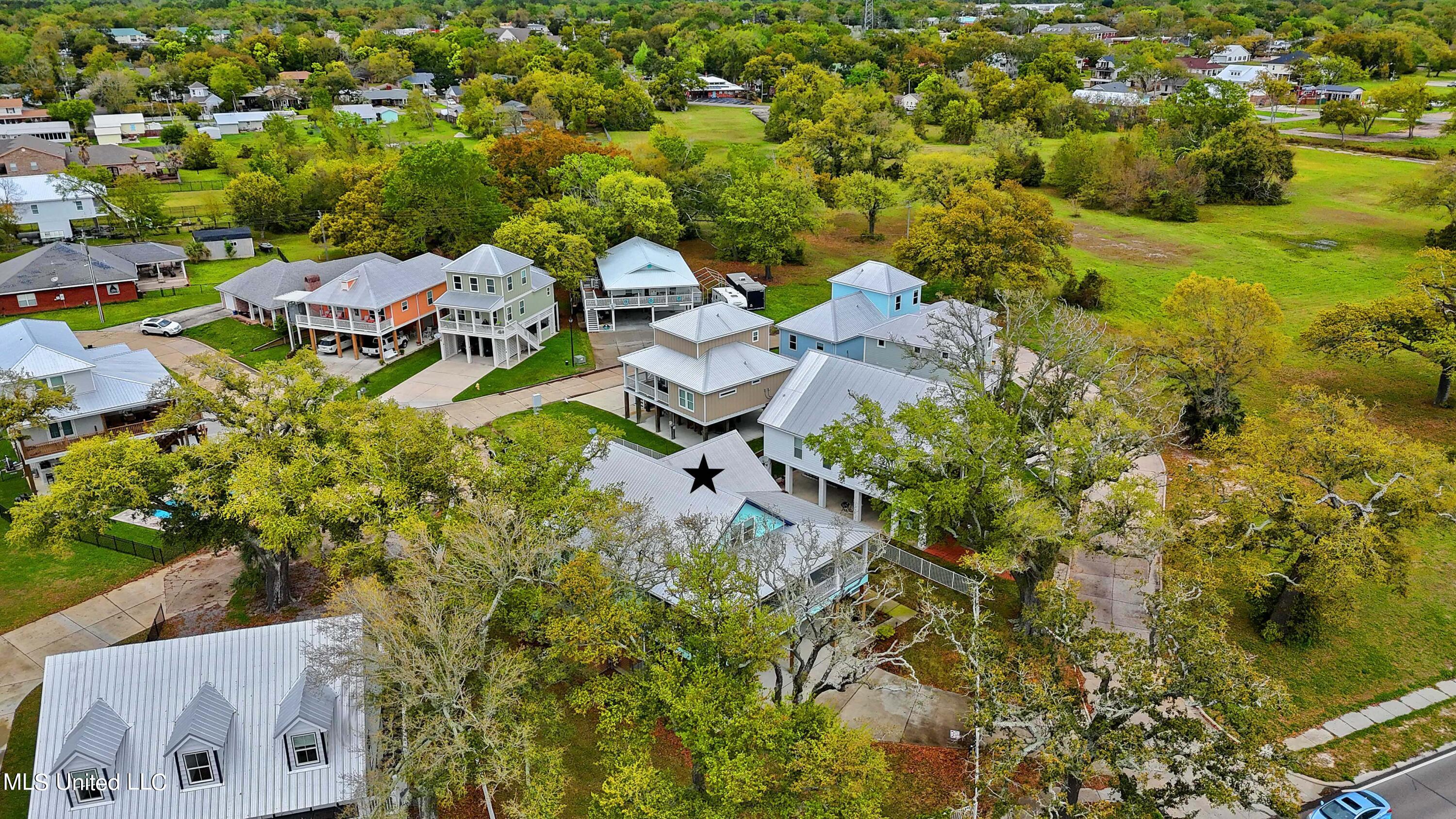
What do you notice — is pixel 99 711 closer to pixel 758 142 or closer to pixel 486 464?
pixel 486 464

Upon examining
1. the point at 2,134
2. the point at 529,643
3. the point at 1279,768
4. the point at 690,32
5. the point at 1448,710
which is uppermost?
the point at 690,32

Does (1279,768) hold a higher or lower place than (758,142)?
lower

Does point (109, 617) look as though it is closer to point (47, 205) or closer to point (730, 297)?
point (730, 297)

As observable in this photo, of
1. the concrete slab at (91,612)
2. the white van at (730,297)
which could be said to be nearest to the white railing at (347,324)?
the white van at (730,297)

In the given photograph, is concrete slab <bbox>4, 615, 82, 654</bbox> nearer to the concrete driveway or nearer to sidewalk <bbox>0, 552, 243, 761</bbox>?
sidewalk <bbox>0, 552, 243, 761</bbox>

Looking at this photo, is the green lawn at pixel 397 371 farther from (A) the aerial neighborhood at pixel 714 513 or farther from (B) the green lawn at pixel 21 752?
(B) the green lawn at pixel 21 752

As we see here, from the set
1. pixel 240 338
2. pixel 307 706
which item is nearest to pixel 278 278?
pixel 240 338

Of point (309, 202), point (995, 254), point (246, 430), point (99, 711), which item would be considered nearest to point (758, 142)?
point (309, 202)
